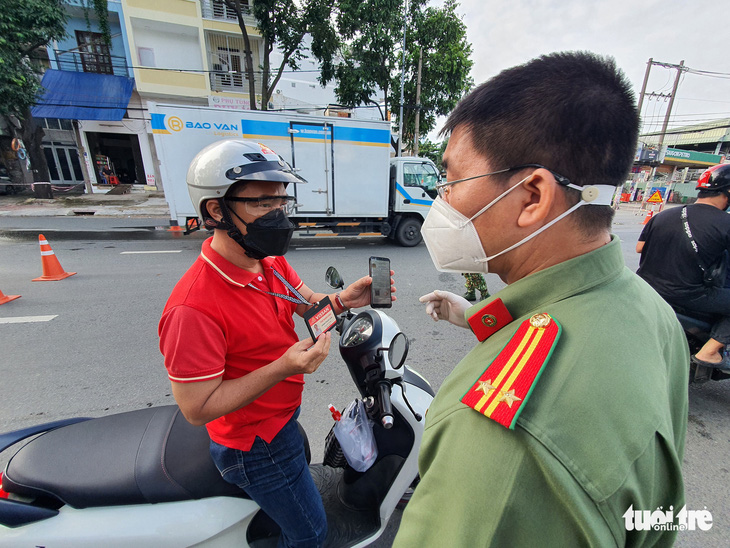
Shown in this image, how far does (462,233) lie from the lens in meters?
1.03

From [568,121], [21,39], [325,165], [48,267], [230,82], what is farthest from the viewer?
[230,82]

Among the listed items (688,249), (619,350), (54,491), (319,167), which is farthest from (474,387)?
(319,167)

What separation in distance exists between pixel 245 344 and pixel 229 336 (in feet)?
0.23

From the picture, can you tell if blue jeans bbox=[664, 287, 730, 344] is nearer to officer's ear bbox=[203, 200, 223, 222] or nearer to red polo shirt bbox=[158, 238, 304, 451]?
red polo shirt bbox=[158, 238, 304, 451]

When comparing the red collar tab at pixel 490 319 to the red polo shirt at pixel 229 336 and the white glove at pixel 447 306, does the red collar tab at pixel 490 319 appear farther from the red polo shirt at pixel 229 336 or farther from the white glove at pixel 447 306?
the red polo shirt at pixel 229 336

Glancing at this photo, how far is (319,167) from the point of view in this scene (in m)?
8.34

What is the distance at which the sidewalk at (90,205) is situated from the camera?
40.4 feet

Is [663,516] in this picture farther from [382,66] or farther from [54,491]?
[382,66]

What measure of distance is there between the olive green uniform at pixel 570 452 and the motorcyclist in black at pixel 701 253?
2.89 meters

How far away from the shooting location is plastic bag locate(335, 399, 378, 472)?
154 centimetres

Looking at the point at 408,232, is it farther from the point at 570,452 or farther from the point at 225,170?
the point at 570,452

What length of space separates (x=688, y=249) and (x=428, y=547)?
11.1ft

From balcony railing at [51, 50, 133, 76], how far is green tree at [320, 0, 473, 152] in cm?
1024

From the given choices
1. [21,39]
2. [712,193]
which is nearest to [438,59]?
[712,193]
